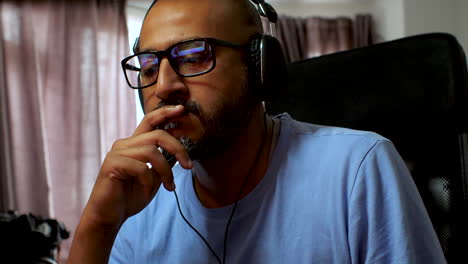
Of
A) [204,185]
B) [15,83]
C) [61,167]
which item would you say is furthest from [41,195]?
[204,185]

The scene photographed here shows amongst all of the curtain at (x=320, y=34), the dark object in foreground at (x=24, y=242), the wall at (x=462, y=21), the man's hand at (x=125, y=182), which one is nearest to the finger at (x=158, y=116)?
the man's hand at (x=125, y=182)

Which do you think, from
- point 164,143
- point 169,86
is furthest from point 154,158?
point 169,86

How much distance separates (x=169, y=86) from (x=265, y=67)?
182 mm

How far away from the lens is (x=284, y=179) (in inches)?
27.9

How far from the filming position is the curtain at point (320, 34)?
126 inches

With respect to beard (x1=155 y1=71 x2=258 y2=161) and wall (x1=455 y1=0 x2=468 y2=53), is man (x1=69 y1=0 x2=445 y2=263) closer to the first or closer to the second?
beard (x1=155 y1=71 x2=258 y2=161)

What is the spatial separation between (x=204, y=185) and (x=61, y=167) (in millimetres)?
1867

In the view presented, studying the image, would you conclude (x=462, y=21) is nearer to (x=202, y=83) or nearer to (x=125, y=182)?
(x=202, y=83)

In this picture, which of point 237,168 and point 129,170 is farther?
point 237,168

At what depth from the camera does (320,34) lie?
3301 millimetres

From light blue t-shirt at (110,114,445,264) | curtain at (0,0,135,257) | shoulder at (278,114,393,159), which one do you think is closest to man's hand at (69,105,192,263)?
light blue t-shirt at (110,114,445,264)

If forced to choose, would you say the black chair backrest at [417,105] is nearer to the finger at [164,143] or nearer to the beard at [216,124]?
the beard at [216,124]

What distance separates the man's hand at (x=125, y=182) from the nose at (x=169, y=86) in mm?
28

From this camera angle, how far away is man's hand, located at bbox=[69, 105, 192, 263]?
2.06 feet
